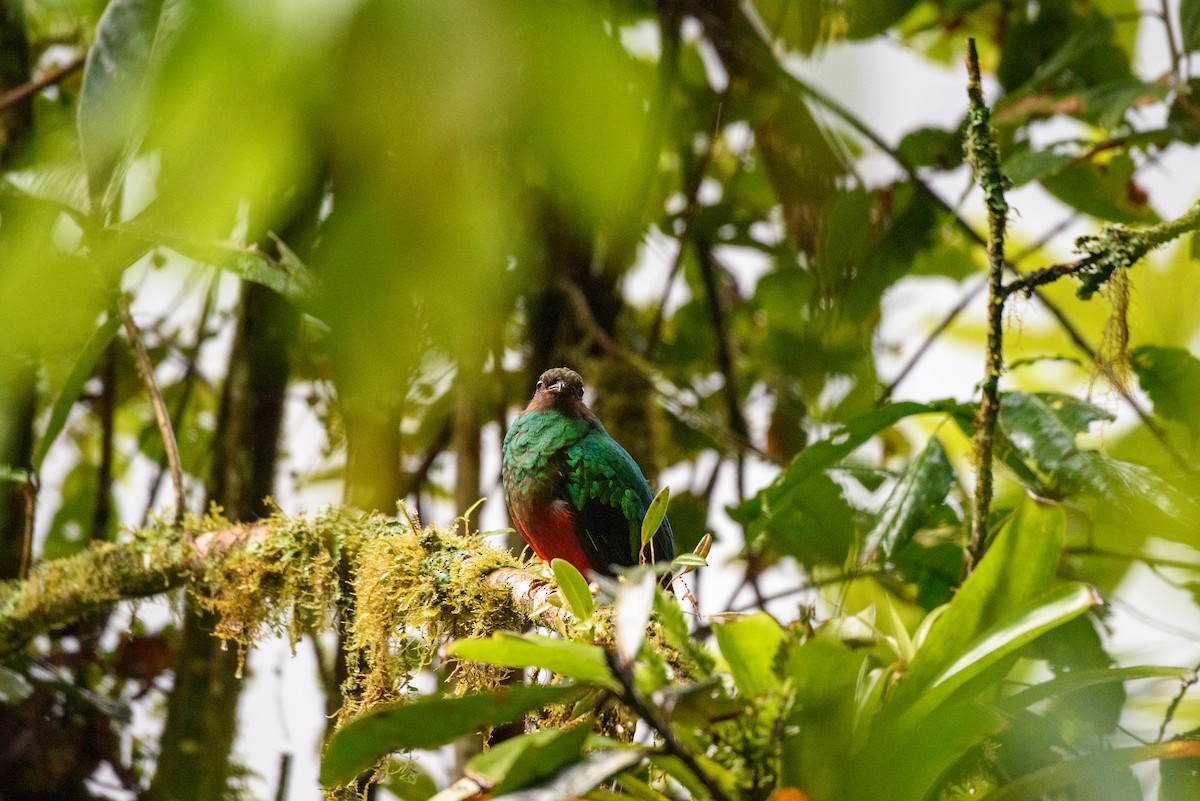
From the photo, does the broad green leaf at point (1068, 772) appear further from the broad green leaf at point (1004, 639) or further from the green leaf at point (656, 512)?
the green leaf at point (656, 512)

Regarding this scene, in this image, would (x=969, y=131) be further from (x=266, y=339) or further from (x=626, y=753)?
(x=266, y=339)

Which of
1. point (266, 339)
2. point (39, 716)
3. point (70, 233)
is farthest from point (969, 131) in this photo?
point (39, 716)

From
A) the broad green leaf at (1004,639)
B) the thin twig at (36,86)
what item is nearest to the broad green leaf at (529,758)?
the broad green leaf at (1004,639)

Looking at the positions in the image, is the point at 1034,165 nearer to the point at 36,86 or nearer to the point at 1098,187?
the point at 1098,187

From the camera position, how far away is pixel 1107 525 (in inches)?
83.4

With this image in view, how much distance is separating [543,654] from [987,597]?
53cm

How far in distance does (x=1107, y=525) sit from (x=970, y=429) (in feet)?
1.46

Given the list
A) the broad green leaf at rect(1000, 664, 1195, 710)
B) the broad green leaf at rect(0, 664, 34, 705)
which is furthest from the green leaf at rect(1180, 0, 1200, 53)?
the broad green leaf at rect(0, 664, 34, 705)

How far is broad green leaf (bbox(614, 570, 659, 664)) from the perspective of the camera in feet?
2.65

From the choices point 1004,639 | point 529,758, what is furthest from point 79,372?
point 1004,639

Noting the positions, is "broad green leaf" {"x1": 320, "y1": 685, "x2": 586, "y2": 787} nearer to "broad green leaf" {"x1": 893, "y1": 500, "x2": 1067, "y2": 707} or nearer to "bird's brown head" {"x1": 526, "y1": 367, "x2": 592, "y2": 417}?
"broad green leaf" {"x1": 893, "y1": 500, "x2": 1067, "y2": 707}

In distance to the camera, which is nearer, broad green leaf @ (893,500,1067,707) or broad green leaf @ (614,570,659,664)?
broad green leaf @ (614,570,659,664)

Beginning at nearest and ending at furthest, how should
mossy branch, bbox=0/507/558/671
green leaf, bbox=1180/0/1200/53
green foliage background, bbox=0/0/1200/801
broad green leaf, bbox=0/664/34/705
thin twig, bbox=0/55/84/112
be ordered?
1. green foliage background, bbox=0/0/1200/801
2. mossy branch, bbox=0/507/558/671
3. broad green leaf, bbox=0/664/34/705
4. green leaf, bbox=1180/0/1200/53
5. thin twig, bbox=0/55/84/112

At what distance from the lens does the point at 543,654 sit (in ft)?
2.97
